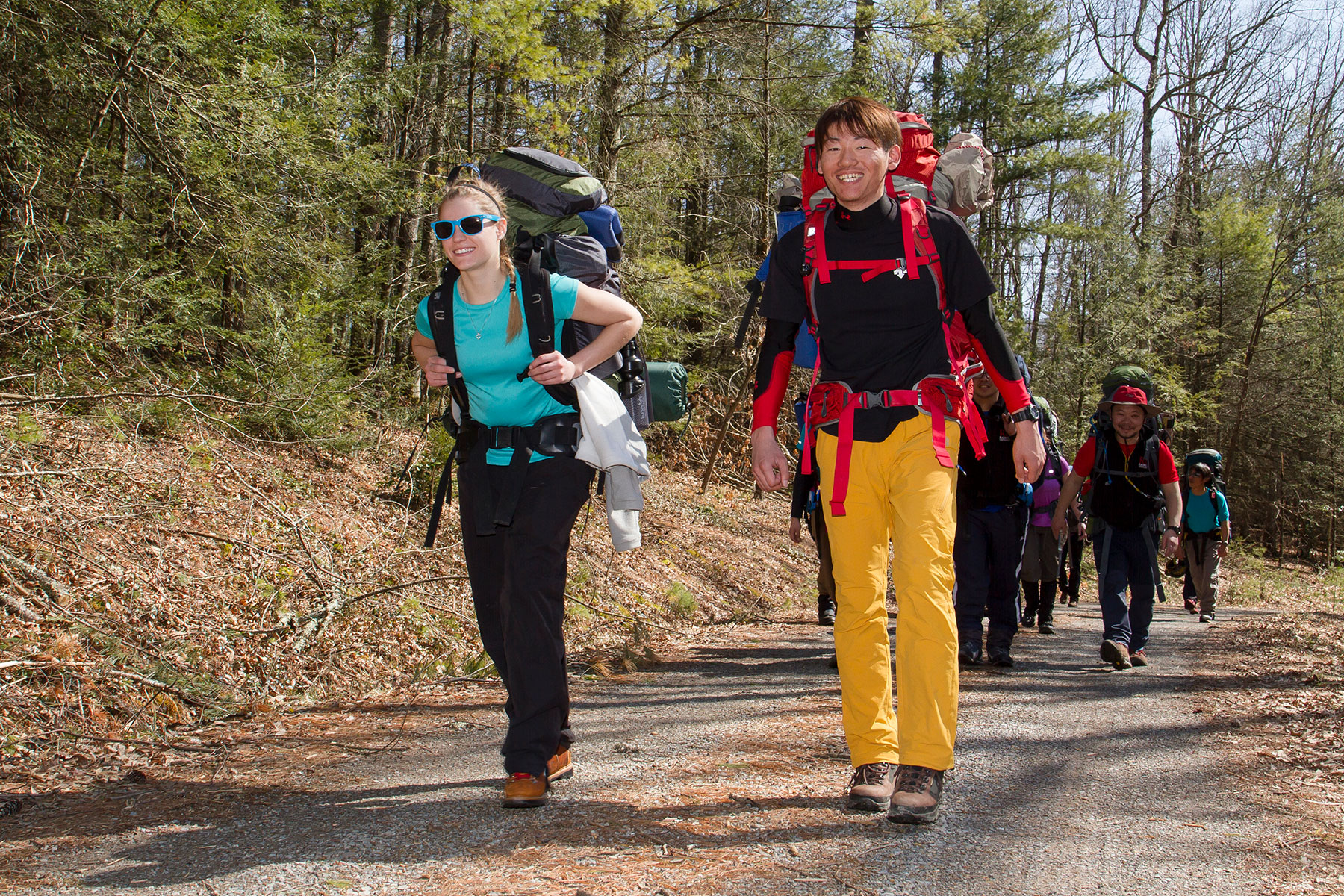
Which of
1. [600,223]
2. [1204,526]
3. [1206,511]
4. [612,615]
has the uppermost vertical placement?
[600,223]

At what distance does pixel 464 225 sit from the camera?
3604 millimetres

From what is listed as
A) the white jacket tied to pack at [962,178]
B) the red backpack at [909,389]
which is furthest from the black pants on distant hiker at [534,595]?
the white jacket tied to pack at [962,178]

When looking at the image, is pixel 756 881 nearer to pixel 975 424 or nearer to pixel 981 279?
pixel 975 424

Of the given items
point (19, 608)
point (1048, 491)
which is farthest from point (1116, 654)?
point (19, 608)

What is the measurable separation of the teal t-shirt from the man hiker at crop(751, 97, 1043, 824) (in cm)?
1057

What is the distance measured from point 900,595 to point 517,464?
4.75 ft

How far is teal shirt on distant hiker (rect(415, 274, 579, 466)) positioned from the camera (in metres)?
3.67

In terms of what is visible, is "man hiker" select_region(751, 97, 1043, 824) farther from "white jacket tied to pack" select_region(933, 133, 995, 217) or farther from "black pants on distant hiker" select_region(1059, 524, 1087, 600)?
"black pants on distant hiker" select_region(1059, 524, 1087, 600)

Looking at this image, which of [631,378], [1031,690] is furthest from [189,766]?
[1031,690]

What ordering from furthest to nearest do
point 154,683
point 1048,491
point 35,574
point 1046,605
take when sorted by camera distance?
point 1046,605
point 1048,491
point 35,574
point 154,683

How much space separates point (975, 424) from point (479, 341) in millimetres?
1891

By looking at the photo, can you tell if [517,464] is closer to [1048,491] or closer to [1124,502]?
[1124,502]

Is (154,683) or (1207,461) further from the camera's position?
(1207,461)

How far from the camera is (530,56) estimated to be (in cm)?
1117
